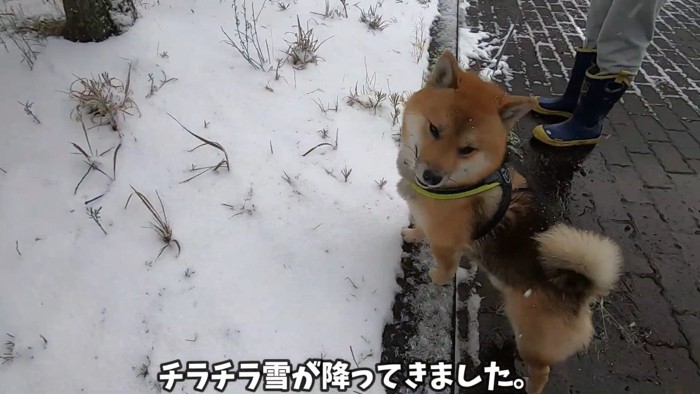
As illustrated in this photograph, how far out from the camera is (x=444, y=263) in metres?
2.03

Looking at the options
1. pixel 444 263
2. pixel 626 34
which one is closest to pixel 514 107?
pixel 444 263

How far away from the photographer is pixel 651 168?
310 cm

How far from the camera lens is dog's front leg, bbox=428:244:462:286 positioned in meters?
1.95

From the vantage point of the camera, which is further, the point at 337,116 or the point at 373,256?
the point at 337,116

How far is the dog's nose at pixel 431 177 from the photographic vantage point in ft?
5.61

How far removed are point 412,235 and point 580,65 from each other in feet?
6.79

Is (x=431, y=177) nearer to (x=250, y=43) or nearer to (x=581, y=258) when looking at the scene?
(x=581, y=258)

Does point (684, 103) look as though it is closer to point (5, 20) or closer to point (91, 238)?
point (91, 238)

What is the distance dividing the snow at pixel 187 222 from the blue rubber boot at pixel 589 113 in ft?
4.04

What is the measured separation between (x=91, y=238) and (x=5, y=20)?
85.8 inches

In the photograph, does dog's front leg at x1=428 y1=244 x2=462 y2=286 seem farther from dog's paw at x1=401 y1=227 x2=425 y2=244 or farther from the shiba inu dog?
dog's paw at x1=401 y1=227 x2=425 y2=244

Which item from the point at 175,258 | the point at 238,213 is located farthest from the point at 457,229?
the point at 175,258

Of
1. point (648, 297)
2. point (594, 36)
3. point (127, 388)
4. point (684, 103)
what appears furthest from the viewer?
point (684, 103)

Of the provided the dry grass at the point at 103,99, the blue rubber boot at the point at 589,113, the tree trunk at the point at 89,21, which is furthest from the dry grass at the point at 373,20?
the dry grass at the point at 103,99
